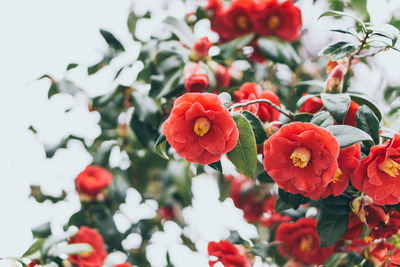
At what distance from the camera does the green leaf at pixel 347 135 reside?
0.60 meters

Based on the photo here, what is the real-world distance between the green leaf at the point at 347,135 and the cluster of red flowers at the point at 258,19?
624mm

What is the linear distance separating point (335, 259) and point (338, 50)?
0.48 meters

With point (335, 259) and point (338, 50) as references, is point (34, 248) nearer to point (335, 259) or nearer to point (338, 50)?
point (335, 259)

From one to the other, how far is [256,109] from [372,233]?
297 mm

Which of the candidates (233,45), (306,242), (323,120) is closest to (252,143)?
(323,120)

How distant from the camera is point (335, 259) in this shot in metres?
0.93

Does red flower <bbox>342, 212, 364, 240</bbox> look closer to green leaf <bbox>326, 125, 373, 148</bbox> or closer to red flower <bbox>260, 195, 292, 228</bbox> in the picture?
green leaf <bbox>326, 125, 373, 148</bbox>

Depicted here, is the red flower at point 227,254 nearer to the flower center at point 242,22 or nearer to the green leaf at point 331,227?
the green leaf at point 331,227

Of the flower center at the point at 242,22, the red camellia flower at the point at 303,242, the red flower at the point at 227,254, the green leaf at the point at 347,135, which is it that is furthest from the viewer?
the flower center at the point at 242,22

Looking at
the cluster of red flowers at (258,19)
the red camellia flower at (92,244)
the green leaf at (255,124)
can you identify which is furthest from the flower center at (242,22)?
the red camellia flower at (92,244)

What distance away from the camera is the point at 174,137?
2.07 ft

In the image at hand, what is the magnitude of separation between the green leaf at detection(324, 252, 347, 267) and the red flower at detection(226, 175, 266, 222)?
411 mm

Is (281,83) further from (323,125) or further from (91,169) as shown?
(323,125)

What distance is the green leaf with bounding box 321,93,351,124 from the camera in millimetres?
651
